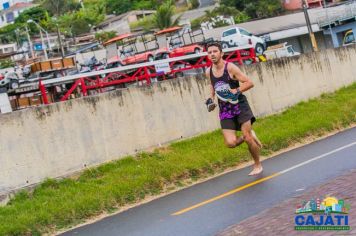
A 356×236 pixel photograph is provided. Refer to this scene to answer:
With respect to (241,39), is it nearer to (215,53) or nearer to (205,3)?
(215,53)

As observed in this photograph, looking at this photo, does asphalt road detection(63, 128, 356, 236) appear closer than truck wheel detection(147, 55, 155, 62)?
Yes

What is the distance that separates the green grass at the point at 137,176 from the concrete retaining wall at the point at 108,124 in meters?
0.36

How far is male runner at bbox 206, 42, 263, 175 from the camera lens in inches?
396

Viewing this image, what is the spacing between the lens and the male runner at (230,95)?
1006 centimetres

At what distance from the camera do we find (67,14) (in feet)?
303

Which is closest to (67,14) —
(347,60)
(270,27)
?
(270,27)

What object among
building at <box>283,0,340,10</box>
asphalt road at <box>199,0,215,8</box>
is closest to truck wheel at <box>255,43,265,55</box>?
building at <box>283,0,340,10</box>

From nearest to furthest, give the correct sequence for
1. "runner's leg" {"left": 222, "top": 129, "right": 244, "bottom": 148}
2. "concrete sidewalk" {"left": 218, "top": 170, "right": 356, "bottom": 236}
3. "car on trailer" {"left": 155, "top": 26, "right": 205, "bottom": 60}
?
1. "concrete sidewalk" {"left": 218, "top": 170, "right": 356, "bottom": 236}
2. "runner's leg" {"left": 222, "top": 129, "right": 244, "bottom": 148}
3. "car on trailer" {"left": 155, "top": 26, "right": 205, "bottom": 60}

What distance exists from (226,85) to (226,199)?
75.3 inches

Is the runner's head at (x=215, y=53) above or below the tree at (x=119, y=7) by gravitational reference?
below

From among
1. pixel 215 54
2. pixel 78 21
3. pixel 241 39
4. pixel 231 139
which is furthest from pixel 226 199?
pixel 78 21

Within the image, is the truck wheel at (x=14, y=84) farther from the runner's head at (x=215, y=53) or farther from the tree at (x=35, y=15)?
the tree at (x=35, y=15)

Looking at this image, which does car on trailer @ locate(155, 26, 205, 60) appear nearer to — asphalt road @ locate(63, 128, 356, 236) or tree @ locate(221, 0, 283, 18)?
asphalt road @ locate(63, 128, 356, 236)

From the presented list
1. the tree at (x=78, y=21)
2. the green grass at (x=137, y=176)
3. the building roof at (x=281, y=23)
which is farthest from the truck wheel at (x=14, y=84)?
the tree at (x=78, y=21)
